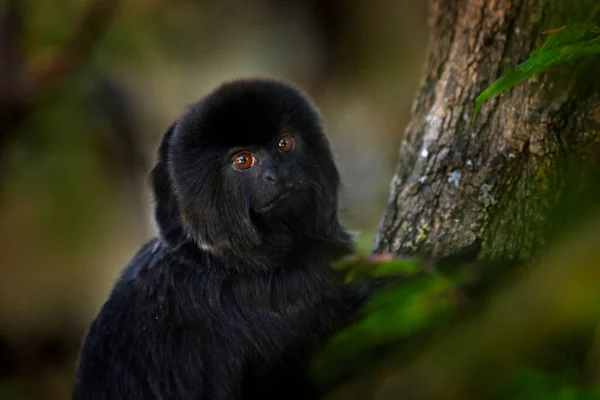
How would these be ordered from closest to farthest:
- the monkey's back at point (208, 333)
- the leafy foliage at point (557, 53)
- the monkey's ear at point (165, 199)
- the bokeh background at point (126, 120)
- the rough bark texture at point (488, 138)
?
1. the leafy foliage at point (557, 53)
2. the rough bark texture at point (488, 138)
3. the monkey's back at point (208, 333)
4. the monkey's ear at point (165, 199)
5. the bokeh background at point (126, 120)

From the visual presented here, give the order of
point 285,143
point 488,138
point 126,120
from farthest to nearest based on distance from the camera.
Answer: point 126,120, point 285,143, point 488,138

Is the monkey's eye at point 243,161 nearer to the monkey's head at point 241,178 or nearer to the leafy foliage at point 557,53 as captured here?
the monkey's head at point 241,178

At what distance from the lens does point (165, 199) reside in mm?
3625

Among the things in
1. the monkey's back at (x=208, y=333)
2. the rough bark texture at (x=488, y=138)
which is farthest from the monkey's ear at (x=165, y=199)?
the rough bark texture at (x=488, y=138)

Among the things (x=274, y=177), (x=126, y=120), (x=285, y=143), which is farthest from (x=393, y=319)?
(x=126, y=120)

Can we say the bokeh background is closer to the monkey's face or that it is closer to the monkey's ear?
the monkey's ear

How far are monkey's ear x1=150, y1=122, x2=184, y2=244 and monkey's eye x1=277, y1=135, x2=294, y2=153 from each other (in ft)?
1.84

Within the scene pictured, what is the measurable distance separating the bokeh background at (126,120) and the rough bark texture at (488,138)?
481cm

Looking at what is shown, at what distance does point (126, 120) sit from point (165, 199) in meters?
5.95

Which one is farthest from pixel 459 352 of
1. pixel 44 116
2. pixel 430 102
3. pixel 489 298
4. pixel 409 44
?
pixel 409 44

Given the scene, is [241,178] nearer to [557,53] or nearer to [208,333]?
[208,333]

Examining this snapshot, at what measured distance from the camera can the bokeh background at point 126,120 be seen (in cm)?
835

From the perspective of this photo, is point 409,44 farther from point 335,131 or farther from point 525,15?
point 525,15

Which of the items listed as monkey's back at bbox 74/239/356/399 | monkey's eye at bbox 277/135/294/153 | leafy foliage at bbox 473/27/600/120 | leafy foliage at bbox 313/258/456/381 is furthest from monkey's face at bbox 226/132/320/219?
leafy foliage at bbox 473/27/600/120
